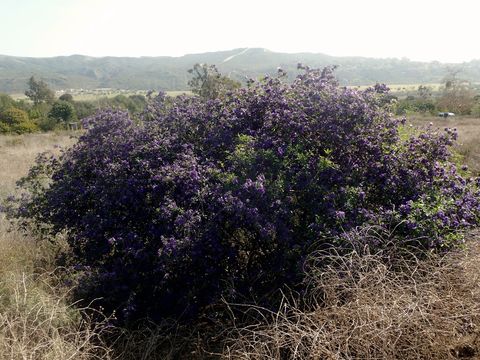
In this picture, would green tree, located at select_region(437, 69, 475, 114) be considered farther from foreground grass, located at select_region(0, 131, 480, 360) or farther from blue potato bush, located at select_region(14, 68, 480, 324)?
foreground grass, located at select_region(0, 131, 480, 360)

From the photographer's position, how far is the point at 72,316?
161 inches

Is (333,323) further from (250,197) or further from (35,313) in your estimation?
(35,313)

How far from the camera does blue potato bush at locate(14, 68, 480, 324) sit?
3.88 meters

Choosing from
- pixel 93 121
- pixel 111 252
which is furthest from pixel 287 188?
pixel 93 121

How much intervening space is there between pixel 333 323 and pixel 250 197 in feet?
4.01

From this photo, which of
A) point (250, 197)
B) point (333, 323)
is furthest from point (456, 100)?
point (333, 323)

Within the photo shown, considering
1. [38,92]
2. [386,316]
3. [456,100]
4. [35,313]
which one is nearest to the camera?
[386,316]

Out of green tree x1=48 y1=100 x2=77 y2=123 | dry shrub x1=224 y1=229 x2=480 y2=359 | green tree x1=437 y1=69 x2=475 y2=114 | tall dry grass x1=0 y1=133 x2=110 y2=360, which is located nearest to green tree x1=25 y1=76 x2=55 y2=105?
green tree x1=48 y1=100 x2=77 y2=123

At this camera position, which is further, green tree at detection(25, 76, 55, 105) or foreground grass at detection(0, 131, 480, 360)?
green tree at detection(25, 76, 55, 105)

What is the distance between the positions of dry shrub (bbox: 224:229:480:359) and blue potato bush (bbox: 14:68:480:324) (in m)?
0.30

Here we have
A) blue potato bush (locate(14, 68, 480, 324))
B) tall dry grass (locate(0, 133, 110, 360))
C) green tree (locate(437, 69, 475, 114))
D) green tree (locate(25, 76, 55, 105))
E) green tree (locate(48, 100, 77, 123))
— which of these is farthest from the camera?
green tree (locate(25, 76, 55, 105))

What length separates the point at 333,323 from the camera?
3230 mm

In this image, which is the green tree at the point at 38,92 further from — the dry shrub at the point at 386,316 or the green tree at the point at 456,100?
the dry shrub at the point at 386,316

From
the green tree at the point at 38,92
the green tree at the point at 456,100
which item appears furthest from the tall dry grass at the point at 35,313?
the green tree at the point at 38,92
